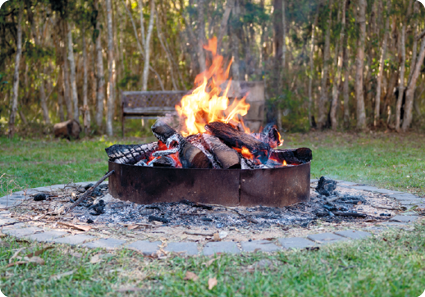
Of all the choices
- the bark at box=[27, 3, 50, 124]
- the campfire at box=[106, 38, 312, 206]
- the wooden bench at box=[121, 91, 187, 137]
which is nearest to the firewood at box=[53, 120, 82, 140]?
the wooden bench at box=[121, 91, 187, 137]

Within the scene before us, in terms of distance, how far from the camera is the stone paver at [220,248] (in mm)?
2647

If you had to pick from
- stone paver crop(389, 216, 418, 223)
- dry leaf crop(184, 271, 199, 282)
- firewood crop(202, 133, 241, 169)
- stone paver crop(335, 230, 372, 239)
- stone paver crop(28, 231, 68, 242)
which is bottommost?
stone paver crop(389, 216, 418, 223)

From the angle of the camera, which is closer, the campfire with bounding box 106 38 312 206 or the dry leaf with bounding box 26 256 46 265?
the dry leaf with bounding box 26 256 46 265

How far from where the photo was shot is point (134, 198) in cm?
382

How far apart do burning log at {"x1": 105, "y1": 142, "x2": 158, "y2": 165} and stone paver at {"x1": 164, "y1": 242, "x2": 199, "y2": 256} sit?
5.15 feet

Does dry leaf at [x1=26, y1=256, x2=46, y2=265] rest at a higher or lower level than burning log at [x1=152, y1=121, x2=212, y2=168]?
lower

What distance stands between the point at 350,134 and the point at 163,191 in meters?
8.77

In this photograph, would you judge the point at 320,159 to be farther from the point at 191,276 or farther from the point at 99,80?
the point at 99,80

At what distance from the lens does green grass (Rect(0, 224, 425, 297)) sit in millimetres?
2137

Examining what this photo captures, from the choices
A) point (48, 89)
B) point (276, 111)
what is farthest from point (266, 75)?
point (48, 89)

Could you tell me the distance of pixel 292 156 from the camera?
4328 mm

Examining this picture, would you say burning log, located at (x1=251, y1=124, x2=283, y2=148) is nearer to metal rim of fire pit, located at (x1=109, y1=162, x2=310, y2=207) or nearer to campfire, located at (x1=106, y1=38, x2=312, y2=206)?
campfire, located at (x1=106, y1=38, x2=312, y2=206)

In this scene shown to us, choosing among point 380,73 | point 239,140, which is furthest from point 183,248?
point 380,73

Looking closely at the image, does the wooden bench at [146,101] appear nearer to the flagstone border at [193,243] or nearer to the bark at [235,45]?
the bark at [235,45]
